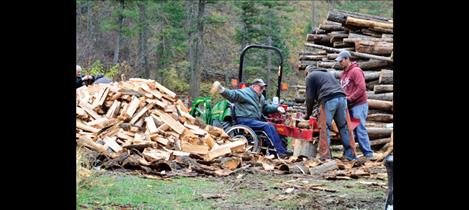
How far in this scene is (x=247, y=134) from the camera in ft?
37.4

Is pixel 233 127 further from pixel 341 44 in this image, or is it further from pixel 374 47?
pixel 341 44

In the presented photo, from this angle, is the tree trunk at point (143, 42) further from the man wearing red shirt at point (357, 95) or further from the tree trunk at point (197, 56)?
the man wearing red shirt at point (357, 95)

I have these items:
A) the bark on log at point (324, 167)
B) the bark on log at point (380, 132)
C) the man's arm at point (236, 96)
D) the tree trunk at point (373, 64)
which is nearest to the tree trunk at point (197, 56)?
the tree trunk at point (373, 64)

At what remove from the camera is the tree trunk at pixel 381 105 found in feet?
44.8

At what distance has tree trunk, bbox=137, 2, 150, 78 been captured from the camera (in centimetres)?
3659

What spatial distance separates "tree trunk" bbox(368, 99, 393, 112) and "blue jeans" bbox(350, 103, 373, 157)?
236cm

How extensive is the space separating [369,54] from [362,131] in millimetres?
4028

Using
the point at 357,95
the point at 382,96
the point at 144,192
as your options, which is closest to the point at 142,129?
the point at 357,95

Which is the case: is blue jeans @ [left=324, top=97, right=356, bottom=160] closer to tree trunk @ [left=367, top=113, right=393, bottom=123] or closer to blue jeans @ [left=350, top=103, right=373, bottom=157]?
blue jeans @ [left=350, top=103, right=373, bottom=157]

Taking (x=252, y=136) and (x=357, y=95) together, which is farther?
(x=357, y=95)

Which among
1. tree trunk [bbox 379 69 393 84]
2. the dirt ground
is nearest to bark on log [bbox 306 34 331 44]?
tree trunk [bbox 379 69 393 84]
